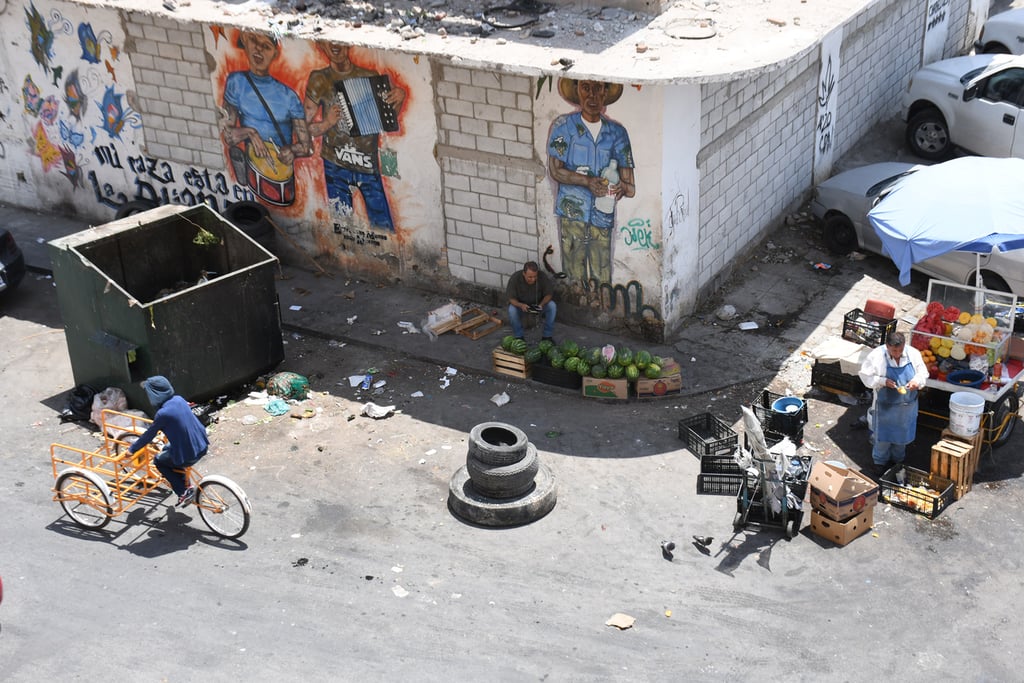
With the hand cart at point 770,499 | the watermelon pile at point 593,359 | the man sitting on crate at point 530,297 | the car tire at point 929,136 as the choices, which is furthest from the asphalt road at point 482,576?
the car tire at point 929,136

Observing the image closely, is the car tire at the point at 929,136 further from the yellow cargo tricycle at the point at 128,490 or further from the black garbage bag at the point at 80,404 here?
the black garbage bag at the point at 80,404

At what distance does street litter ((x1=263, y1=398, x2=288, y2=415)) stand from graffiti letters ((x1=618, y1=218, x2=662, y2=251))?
4.41m

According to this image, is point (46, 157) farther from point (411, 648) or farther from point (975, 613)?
point (975, 613)

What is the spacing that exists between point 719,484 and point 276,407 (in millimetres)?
5063

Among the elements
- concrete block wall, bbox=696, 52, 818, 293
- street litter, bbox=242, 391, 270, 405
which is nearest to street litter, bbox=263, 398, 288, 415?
street litter, bbox=242, 391, 270, 405

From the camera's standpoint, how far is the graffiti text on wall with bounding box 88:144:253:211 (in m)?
16.2

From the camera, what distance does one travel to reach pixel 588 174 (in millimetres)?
13250

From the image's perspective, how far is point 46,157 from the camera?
17781mm

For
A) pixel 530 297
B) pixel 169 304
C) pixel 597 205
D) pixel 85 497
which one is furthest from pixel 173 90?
pixel 85 497

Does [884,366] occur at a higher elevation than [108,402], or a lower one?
higher

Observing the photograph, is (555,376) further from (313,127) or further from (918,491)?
(313,127)

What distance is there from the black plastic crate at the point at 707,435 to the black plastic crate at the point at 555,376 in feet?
4.55

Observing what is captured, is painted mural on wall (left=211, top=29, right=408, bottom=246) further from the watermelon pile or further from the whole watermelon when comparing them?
the whole watermelon

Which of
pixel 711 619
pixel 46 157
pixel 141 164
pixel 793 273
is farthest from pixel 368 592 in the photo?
pixel 46 157
